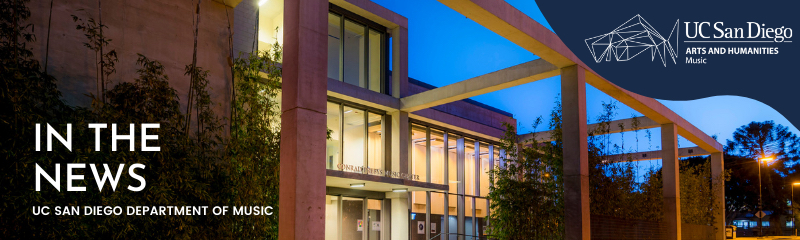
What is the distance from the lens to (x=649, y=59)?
37.6ft

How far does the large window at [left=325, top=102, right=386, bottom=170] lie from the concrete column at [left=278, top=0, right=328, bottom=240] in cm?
589

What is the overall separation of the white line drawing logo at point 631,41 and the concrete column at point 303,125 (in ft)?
22.2

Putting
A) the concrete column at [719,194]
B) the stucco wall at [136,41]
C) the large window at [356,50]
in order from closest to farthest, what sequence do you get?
the stucco wall at [136,41] < the large window at [356,50] < the concrete column at [719,194]

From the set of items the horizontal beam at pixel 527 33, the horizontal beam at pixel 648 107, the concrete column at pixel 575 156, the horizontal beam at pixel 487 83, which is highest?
the horizontal beam at pixel 527 33

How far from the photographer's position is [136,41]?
6.77 meters

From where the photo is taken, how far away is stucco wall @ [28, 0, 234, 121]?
610 centimetres

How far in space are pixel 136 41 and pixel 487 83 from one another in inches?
230

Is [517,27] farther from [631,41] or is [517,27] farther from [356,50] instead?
[356,50]

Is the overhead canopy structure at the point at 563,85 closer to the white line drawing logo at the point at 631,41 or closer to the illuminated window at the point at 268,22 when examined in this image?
the white line drawing logo at the point at 631,41

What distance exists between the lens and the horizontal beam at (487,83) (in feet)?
31.3

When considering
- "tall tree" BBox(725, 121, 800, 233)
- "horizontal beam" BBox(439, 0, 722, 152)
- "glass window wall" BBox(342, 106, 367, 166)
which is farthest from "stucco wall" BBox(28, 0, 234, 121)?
"tall tree" BBox(725, 121, 800, 233)

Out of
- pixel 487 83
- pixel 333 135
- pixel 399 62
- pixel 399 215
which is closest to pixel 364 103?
pixel 333 135

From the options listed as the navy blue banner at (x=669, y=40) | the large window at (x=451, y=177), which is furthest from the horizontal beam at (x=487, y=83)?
the large window at (x=451, y=177)

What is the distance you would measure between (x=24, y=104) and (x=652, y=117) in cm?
1121
